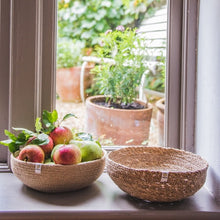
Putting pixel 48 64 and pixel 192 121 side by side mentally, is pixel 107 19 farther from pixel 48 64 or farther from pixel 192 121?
pixel 192 121

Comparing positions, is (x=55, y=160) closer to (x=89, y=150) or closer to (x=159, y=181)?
(x=89, y=150)

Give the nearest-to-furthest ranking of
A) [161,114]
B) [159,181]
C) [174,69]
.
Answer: [159,181] < [174,69] < [161,114]

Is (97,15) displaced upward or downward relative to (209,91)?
upward

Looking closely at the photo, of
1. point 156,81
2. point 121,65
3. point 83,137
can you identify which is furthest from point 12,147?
point 156,81

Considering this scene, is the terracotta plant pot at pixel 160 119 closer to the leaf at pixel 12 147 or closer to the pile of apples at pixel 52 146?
the pile of apples at pixel 52 146

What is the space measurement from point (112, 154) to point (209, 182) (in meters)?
0.36

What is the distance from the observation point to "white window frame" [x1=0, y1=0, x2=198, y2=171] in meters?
1.21

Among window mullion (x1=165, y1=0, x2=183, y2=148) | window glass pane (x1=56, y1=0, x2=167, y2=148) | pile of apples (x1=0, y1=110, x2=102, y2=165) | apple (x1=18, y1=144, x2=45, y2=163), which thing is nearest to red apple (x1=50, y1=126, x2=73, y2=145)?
pile of apples (x1=0, y1=110, x2=102, y2=165)

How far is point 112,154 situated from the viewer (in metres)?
1.17

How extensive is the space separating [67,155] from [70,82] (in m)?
0.48

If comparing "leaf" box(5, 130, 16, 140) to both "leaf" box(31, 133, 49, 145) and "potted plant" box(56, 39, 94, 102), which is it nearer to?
"leaf" box(31, 133, 49, 145)

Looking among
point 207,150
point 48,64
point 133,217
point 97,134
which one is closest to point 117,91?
point 97,134

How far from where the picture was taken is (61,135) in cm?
114

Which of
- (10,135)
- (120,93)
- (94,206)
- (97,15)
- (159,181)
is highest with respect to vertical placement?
(97,15)
